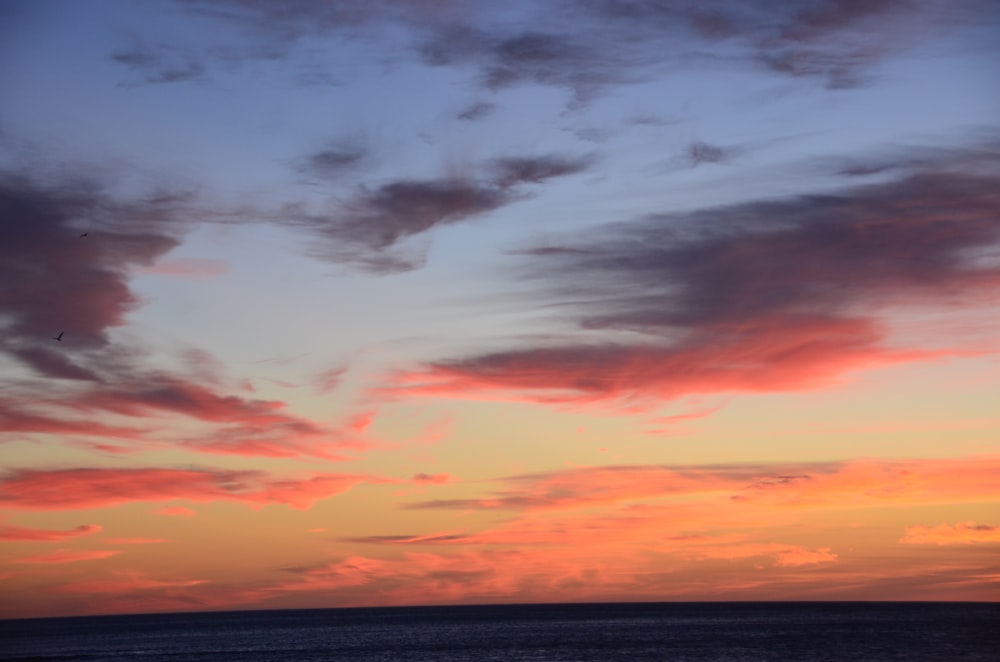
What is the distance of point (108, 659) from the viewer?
155 metres

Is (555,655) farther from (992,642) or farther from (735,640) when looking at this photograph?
(992,642)

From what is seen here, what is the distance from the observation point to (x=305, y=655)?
16275 centimetres

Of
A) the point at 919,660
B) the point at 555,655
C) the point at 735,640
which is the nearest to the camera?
the point at 919,660

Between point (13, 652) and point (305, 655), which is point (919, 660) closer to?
point (305, 655)

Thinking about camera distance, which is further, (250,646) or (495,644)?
(250,646)

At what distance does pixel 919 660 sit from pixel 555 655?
49.1m

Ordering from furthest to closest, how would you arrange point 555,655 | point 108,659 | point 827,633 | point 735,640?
point 827,633
point 735,640
point 108,659
point 555,655

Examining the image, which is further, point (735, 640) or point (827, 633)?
point (827, 633)

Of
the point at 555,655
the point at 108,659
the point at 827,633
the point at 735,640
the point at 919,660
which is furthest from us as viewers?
the point at 827,633

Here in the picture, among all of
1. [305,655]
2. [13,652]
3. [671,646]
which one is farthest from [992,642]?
[13,652]

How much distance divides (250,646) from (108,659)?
40.8 meters

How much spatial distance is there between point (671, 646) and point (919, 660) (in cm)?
4548

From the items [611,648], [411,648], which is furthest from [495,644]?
[611,648]

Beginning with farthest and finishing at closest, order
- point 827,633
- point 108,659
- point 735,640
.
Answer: point 827,633, point 735,640, point 108,659
